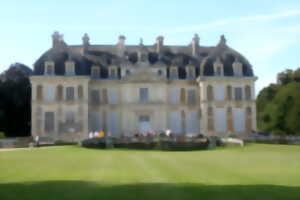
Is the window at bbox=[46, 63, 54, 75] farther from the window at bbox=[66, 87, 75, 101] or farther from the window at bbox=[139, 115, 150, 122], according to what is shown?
the window at bbox=[139, 115, 150, 122]

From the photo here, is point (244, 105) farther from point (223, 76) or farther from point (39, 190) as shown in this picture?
point (39, 190)

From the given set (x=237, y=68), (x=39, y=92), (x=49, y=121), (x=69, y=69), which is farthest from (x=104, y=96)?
(x=237, y=68)

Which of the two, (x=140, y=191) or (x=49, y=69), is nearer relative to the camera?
(x=140, y=191)

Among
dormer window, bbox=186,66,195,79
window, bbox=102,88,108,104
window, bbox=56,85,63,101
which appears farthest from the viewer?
dormer window, bbox=186,66,195,79

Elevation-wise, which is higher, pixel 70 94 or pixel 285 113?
pixel 70 94

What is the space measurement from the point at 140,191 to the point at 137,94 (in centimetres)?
3213

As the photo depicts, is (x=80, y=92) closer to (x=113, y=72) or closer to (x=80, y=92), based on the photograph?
(x=80, y=92)

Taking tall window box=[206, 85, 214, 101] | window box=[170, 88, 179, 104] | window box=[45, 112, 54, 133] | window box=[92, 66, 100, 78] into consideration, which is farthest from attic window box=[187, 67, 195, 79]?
window box=[45, 112, 54, 133]

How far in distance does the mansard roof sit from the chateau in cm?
10

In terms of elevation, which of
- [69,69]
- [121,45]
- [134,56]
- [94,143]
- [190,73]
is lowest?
[94,143]

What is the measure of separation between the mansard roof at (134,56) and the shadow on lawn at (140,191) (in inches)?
1266

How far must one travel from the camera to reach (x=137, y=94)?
41.0m

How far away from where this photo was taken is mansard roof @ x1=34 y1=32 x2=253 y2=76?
41500 millimetres

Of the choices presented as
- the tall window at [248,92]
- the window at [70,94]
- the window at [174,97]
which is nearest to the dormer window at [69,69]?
the window at [70,94]
